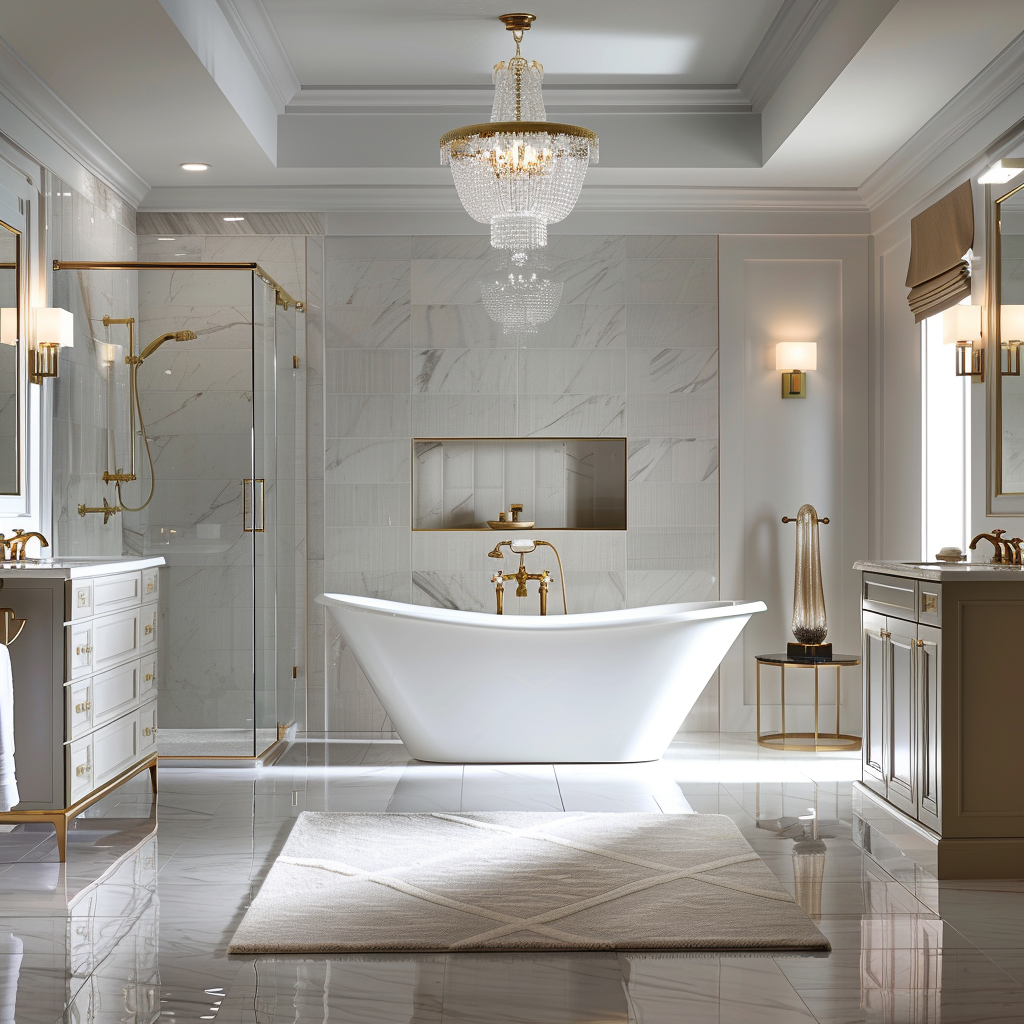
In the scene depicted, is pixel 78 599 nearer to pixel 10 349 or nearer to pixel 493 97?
pixel 10 349

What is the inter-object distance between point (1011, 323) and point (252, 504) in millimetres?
2945

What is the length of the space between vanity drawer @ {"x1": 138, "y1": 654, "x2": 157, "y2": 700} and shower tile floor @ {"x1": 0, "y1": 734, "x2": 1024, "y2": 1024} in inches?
15.5

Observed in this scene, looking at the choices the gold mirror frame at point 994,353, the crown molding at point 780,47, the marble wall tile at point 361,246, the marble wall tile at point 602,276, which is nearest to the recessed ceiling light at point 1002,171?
the gold mirror frame at point 994,353

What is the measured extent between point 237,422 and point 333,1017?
2.81 metres

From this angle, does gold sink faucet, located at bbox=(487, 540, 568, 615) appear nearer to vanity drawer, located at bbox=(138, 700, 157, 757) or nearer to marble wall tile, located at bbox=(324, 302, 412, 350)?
marble wall tile, located at bbox=(324, 302, 412, 350)

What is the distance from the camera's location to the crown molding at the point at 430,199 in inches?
196

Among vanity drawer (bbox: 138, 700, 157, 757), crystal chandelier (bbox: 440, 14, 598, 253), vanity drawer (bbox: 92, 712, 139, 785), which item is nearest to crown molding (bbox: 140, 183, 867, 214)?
crystal chandelier (bbox: 440, 14, 598, 253)

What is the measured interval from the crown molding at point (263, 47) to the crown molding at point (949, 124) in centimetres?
252

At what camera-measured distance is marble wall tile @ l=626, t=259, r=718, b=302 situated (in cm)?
508

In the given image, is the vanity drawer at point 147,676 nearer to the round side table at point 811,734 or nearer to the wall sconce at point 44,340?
the wall sconce at point 44,340

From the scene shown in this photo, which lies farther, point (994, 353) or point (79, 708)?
point (994, 353)

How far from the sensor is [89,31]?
3.29m

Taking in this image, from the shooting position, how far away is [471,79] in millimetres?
4508

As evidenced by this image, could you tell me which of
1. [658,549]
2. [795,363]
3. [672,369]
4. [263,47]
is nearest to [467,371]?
[672,369]
